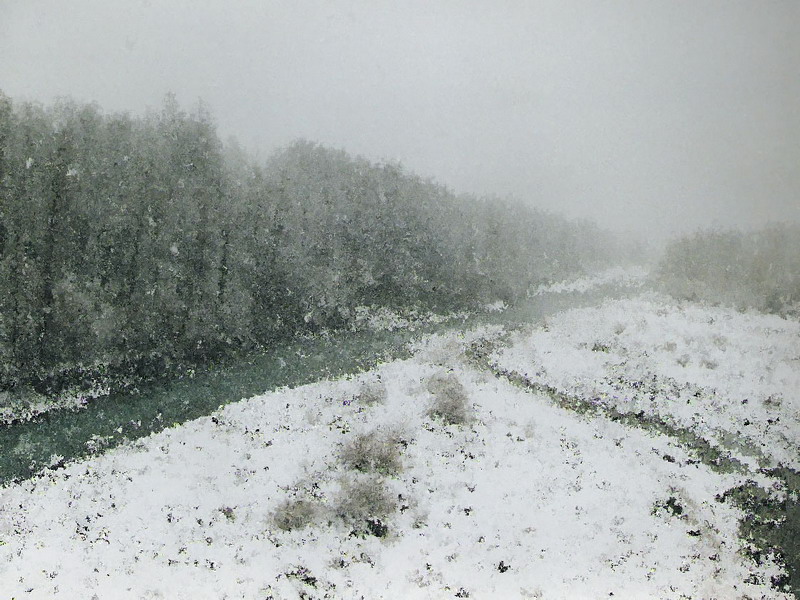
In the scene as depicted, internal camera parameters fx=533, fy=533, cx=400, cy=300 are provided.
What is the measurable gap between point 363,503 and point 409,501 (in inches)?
58.0

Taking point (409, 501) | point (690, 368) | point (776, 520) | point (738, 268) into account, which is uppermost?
point (738, 268)

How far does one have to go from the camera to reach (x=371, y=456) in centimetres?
1827

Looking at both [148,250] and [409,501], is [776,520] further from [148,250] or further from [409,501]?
[148,250]

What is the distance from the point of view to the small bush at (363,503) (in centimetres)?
1559

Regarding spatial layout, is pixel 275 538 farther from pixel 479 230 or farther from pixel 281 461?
pixel 479 230

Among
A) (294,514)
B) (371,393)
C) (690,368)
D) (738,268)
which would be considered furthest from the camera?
(738,268)

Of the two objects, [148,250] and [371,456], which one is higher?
[148,250]

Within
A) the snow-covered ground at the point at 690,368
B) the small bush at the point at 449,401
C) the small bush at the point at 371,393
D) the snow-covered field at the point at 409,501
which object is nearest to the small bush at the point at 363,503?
the snow-covered field at the point at 409,501

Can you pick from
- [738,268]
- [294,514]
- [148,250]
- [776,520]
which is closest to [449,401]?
[294,514]

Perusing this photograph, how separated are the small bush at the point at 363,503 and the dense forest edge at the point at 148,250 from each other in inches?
635

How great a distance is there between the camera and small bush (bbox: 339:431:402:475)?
58.9 feet

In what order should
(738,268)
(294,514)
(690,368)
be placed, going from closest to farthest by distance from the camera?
(294,514)
(690,368)
(738,268)

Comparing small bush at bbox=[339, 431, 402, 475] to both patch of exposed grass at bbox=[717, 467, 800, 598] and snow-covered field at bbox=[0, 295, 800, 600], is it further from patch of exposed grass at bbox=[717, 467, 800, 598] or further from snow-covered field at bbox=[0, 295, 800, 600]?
patch of exposed grass at bbox=[717, 467, 800, 598]

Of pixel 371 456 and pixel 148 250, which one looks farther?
pixel 148 250
